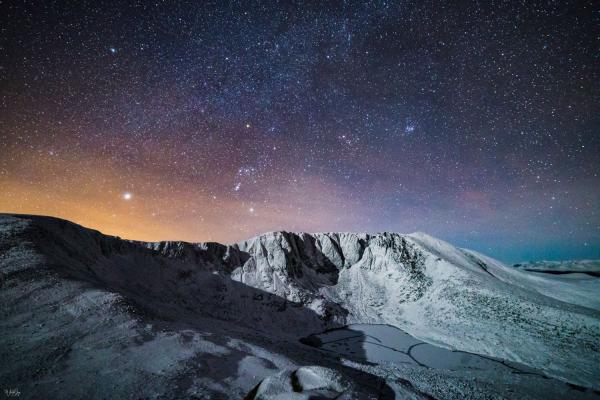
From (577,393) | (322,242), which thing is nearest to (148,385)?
(577,393)

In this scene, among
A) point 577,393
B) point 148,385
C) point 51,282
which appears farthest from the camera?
point 577,393

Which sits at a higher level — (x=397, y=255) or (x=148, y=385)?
(x=397, y=255)

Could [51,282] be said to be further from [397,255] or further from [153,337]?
[397,255]

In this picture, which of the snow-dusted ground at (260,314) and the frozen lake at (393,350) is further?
the frozen lake at (393,350)

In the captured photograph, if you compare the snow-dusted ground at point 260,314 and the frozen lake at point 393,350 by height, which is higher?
the snow-dusted ground at point 260,314

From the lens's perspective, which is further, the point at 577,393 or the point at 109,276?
the point at 109,276
